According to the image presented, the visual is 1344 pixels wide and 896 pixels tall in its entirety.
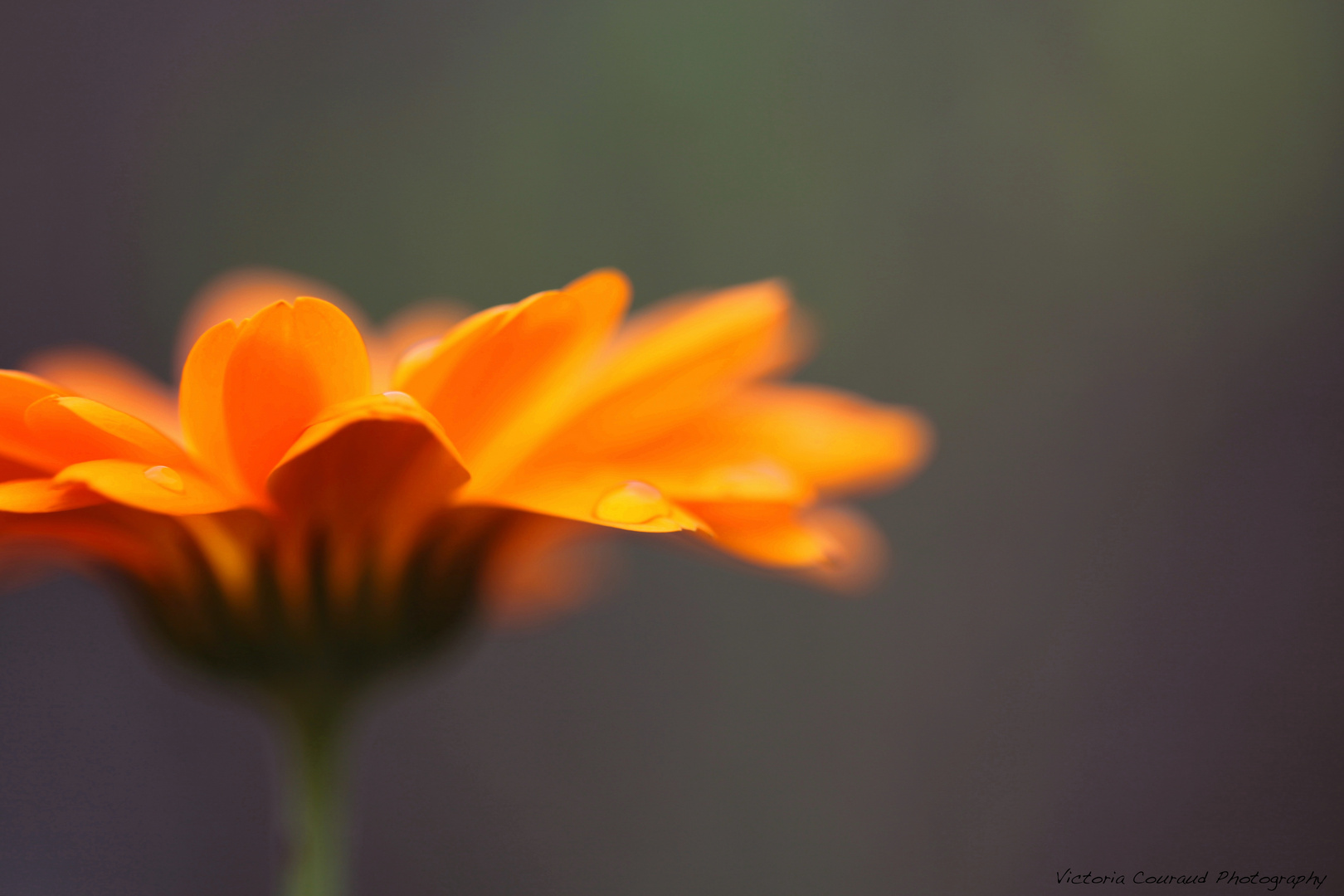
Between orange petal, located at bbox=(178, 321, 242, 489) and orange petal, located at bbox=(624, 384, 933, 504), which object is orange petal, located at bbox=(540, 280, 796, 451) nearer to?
orange petal, located at bbox=(624, 384, 933, 504)

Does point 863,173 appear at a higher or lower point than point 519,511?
higher

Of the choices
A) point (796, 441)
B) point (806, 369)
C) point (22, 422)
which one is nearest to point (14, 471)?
point (22, 422)

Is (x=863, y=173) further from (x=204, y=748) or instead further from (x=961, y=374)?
(x=204, y=748)

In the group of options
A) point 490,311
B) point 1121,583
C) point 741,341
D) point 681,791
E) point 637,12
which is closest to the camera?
point 490,311

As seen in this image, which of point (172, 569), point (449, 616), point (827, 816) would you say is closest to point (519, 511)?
point (449, 616)

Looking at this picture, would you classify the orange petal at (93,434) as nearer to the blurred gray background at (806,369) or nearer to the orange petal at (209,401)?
the orange petal at (209,401)

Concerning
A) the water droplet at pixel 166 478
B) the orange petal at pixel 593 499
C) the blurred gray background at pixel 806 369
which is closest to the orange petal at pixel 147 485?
the water droplet at pixel 166 478
